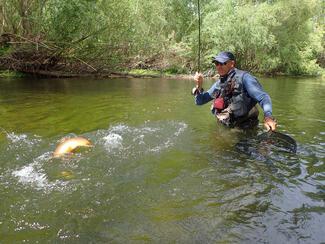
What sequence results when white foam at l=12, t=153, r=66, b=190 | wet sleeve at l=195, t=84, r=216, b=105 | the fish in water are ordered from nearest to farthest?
white foam at l=12, t=153, r=66, b=190
the fish in water
wet sleeve at l=195, t=84, r=216, b=105

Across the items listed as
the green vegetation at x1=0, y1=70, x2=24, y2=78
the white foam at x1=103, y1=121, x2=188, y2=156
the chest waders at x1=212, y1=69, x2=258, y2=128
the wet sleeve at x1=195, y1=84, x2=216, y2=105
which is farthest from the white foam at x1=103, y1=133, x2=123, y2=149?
the green vegetation at x1=0, y1=70, x2=24, y2=78

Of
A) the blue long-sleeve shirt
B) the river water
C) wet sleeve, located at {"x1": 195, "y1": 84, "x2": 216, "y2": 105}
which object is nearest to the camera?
the river water

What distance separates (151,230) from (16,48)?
51.8 feet

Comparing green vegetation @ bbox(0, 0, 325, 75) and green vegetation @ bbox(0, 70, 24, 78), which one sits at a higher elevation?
green vegetation @ bbox(0, 0, 325, 75)

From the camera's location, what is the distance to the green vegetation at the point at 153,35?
17.1 metres

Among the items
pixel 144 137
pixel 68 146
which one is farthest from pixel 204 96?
pixel 68 146

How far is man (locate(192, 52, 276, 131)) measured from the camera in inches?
244

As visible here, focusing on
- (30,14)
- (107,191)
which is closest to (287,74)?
(30,14)

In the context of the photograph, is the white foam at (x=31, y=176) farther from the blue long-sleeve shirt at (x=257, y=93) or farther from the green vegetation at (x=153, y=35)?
the green vegetation at (x=153, y=35)

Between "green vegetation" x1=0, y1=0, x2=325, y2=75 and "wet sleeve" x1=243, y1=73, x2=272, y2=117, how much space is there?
36.9 ft

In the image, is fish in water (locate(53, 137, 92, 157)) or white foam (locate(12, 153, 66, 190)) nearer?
white foam (locate(12, 153, 66, 190))

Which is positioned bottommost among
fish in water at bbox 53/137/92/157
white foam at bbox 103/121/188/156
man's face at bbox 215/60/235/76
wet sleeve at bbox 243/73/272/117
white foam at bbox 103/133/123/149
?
white foam at bbox 103/121/188/156

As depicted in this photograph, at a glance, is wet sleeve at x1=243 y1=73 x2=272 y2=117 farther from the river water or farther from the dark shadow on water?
the river water

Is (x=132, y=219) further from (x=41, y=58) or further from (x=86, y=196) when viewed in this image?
(x=41, y=58)
